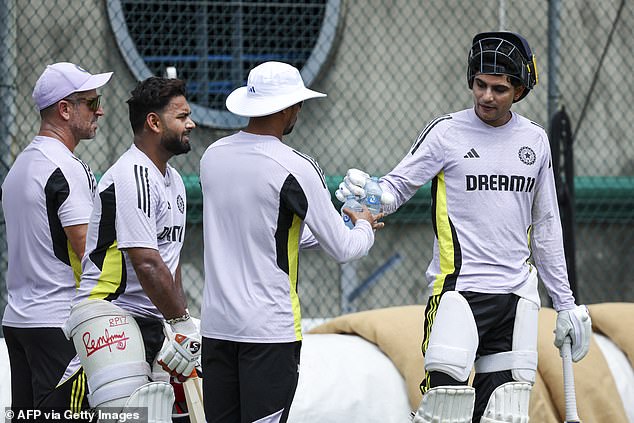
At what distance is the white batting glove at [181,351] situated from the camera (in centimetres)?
457

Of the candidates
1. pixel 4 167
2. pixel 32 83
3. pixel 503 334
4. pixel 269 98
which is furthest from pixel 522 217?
pixel 32 83

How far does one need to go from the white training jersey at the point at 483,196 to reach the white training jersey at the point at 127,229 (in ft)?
3.30

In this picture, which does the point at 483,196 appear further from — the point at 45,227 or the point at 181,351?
the point at 45,227

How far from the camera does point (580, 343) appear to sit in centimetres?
524

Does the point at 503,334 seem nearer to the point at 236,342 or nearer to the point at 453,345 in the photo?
the point at 453,345

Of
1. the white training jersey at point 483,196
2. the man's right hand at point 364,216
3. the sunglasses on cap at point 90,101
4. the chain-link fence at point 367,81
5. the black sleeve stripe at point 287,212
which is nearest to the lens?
the black sleeve stripe at point 287,212

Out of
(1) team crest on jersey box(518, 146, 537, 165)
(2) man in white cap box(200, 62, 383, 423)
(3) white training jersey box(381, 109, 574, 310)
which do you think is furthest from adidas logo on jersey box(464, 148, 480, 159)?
(2) man in white cap box(200, 62, 383, 423)

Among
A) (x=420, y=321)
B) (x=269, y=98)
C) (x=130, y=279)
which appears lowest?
(x=420, y=321)

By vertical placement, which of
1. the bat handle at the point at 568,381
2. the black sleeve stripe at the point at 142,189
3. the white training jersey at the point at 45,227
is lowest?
the bat handle at the point at 568,381

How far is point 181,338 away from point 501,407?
4.59ft

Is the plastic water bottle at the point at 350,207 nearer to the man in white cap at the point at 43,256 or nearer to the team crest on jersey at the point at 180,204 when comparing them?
the team crest on jersey at the point at 180,204

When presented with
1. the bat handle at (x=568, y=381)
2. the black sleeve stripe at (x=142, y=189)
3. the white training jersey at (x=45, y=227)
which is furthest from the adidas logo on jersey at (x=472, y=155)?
the white training jersey at (x=45, y=227)

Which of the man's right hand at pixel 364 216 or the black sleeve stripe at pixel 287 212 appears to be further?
the man's right hand at pixel 364 216

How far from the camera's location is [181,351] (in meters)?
4.57
